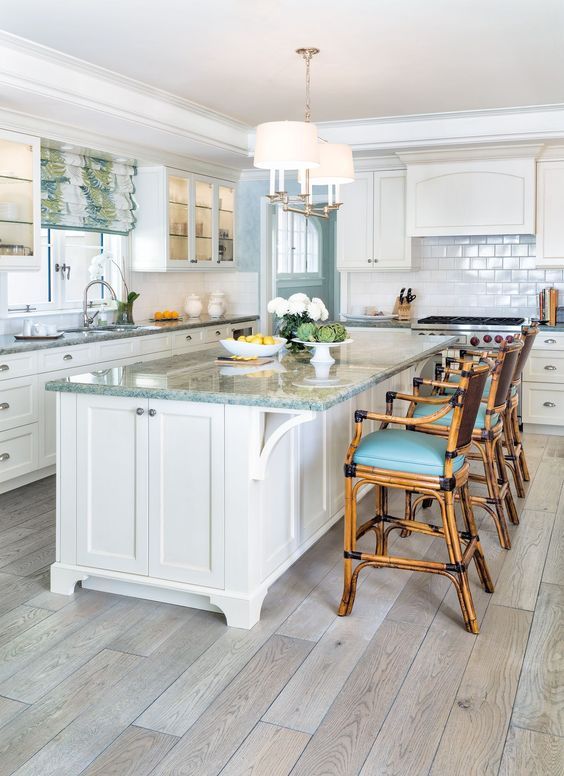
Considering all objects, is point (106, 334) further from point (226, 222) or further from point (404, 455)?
point (404, 455)

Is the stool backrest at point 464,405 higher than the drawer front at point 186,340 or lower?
lower

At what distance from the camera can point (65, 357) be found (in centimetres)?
531

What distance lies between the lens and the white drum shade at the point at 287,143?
12.4 ft

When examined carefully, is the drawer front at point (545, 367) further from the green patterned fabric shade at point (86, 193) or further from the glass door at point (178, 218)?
the green patterned fabric shade at point (86, 193)

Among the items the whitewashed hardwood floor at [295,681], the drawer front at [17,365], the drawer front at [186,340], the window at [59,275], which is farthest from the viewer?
the drawer front at [186,340]

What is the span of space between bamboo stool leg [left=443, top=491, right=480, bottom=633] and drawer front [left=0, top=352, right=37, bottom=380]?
290cm

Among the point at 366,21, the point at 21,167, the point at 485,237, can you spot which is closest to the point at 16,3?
the point at 21,167

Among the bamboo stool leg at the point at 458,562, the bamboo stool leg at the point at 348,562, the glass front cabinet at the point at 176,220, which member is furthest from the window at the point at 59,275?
the bamboo stool leg at the point at 458,562

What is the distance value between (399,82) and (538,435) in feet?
10.3

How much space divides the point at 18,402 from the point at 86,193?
6.47 ft

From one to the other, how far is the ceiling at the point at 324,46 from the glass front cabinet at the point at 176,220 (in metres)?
1.12

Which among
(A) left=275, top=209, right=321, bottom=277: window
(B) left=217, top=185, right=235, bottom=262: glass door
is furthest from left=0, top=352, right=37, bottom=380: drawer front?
(A) left=275, top=209, right=321, bottom=277: window

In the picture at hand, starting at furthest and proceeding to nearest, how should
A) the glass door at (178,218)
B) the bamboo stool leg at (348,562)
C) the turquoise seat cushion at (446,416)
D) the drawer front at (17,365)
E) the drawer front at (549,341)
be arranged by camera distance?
the glass door at (178,218), the drawer front at (549,341), the drawer front at (17,365), the turquoise seat cushion at (446,416), the bamboo stool leg at (348,562)

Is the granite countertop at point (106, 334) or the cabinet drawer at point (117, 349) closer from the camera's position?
the granite countertop at point (106, 334)
